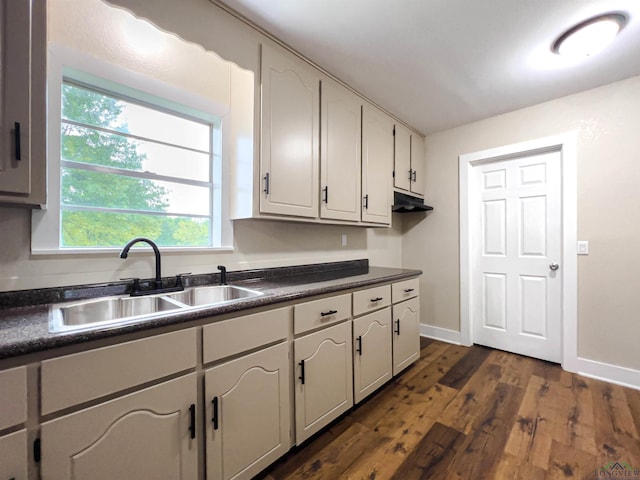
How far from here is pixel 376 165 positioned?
2.51 meters

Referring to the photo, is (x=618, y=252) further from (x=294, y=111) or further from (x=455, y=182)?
(x=294, y=111)

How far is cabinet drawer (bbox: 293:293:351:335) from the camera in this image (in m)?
1.46

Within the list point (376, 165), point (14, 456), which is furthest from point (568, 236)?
point (14, 456)

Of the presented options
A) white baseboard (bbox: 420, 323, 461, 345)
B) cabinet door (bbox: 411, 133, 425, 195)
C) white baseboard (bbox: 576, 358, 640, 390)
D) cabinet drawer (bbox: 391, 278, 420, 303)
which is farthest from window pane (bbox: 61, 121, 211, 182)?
white baseboard (bbox: 576, 358, 640, 390)

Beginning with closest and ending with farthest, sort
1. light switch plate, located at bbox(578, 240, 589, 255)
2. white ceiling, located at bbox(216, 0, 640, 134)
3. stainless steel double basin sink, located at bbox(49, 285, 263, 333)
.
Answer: stainless steel double basin sink, located at bbox(49, 285, 263, 333)
white ceiling, located at bbox(216, 0, 640, 134)
light switch plate, located at bbox(578, 240, 589, 255)

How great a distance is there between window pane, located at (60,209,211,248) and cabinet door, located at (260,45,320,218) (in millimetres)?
517

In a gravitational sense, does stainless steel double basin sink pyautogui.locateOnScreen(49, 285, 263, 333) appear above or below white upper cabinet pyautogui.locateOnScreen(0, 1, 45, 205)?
below

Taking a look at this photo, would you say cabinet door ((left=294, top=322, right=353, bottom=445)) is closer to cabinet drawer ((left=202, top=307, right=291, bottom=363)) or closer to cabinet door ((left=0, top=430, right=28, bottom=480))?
cabinet drawer ((left=202, top=307, right=291, bottom=363))

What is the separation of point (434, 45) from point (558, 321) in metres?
2.56

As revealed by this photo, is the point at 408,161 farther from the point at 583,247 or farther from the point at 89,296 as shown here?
the point at 89,296

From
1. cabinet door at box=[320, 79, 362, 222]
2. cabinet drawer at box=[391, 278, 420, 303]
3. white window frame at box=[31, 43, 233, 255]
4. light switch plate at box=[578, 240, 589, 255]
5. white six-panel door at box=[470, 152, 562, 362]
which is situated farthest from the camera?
white six-panel door at box=[470, 152, 562, 362]

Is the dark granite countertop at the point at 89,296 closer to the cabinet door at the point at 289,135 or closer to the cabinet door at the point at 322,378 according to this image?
the cabinet door at the point at 322,378

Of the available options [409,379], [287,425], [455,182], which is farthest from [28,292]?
[455,182]

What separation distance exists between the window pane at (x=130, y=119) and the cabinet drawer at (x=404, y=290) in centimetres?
172
